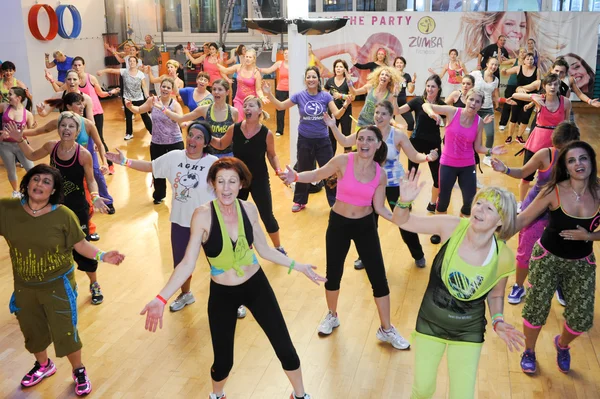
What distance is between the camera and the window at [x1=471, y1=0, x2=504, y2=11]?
1489 centimetres

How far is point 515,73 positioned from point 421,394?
9.94 metres

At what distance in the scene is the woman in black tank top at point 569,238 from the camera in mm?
3670

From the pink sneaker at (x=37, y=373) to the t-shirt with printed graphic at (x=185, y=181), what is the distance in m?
1.22

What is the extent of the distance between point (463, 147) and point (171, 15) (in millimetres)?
12716

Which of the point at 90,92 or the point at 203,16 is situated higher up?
the point at 203,16

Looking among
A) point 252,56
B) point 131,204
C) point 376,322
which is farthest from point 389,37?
point 376,322

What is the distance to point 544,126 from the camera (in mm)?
6398

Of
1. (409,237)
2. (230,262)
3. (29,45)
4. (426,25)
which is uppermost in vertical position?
(426,25)

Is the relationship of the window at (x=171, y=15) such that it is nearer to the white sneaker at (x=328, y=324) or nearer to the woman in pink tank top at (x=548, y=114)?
the woman in pink tank top at (x=548, y=114)

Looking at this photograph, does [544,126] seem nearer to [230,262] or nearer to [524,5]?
[230,262]

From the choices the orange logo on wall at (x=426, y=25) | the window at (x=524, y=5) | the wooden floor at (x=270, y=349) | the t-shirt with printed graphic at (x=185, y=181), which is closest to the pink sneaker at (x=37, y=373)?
the wooden floor at (x=270, y=349)

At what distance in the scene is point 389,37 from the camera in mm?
14477

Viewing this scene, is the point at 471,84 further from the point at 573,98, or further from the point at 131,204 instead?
the point at 573,98

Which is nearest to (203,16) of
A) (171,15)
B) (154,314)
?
(171,15)
